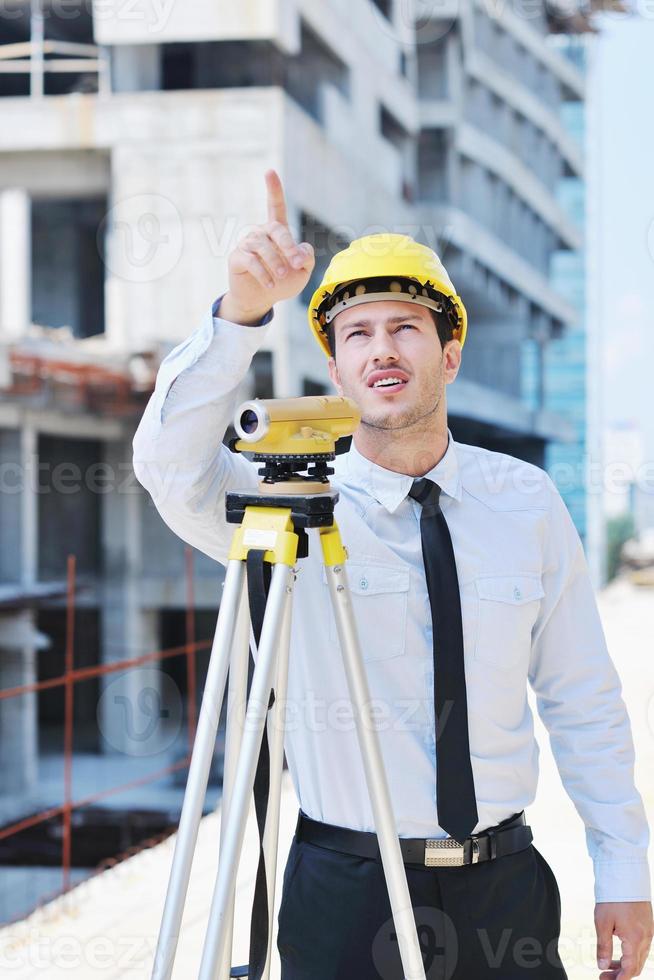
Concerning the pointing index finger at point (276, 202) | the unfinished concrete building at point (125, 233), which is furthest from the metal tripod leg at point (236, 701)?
the unfinished concrete building at point (125, 233)

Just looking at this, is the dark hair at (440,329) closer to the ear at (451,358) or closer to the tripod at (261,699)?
the ear at (451,358)

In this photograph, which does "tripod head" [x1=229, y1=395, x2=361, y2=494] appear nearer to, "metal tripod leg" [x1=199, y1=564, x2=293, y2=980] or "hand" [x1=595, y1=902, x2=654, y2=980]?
"metal tripod leg" [x1=199, y1=564, x2=293, y2=980]

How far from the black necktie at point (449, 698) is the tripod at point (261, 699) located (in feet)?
0.57

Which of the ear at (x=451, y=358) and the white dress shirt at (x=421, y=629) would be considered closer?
the white dress shirt at (x=421, y=629)

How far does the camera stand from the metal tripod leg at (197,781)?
135 cm

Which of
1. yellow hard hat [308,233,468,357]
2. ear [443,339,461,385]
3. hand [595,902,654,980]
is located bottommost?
hand [595,902,654,980]

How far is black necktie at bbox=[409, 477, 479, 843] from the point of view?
156cm

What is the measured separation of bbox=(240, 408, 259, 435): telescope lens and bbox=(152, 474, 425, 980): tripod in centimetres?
9

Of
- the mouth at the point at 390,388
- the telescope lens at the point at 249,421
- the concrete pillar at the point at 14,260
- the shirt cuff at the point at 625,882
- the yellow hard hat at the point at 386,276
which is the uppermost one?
the concrete pillar at the point at 14,260

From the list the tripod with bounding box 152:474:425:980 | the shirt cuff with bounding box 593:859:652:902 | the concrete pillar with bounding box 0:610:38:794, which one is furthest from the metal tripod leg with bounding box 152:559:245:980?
the concrete pillar with bounding box 0:610:38:794

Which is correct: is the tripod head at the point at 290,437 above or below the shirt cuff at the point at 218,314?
below

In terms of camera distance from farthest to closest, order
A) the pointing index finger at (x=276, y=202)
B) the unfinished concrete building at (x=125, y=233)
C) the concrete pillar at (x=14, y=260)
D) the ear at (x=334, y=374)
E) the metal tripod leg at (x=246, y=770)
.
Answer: the concrete pillar at (x=14, y=260)
the unfinished concrete building at (x=125, y=233)
the ear at (x=334, y=374)
the pointing index finger at (x=276, y=202)
the metal tripod leg at (x=246, y=770)

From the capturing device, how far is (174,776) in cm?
1436

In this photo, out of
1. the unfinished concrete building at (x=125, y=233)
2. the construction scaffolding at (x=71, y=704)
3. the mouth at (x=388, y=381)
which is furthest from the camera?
the unfinished concrete building at (x=125, y=233)
